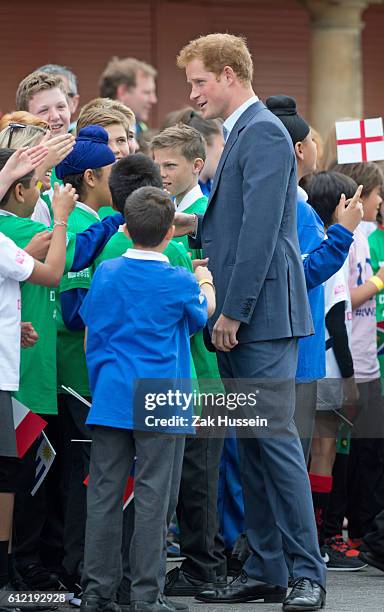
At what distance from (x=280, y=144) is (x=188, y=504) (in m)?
1.52

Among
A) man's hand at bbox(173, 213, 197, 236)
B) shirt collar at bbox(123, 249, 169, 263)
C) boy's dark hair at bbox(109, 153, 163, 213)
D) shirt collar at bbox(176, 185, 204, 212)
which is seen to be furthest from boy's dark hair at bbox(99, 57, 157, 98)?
shirt collar at bbox(123, 249, 169, 263)

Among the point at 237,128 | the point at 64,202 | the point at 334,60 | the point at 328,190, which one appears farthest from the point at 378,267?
the point at 334,60

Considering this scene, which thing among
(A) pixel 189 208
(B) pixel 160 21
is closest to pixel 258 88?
(B) pixel 160 21

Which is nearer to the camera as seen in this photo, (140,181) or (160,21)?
(140,181)

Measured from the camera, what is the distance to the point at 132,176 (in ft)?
18.6

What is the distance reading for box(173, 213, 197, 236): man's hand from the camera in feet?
20.0

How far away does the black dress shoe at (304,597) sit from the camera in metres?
5.50

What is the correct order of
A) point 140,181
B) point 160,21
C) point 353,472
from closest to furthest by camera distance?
point 140,181 < point 353,472 < point 160,21

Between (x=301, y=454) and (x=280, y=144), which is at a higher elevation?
(x=280, y=144)

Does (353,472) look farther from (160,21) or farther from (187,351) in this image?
(160,21)

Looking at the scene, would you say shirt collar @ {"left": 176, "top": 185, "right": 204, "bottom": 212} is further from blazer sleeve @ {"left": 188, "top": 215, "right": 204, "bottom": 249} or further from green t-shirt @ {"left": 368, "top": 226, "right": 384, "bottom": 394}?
green t-shirt @ {"left": 368, "top": 226, "right": 384, "bottom": 394}

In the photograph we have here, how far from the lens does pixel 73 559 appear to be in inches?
228

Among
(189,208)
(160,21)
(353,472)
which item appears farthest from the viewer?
(160,21)

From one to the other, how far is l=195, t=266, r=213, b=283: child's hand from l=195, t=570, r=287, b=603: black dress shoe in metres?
1.15
